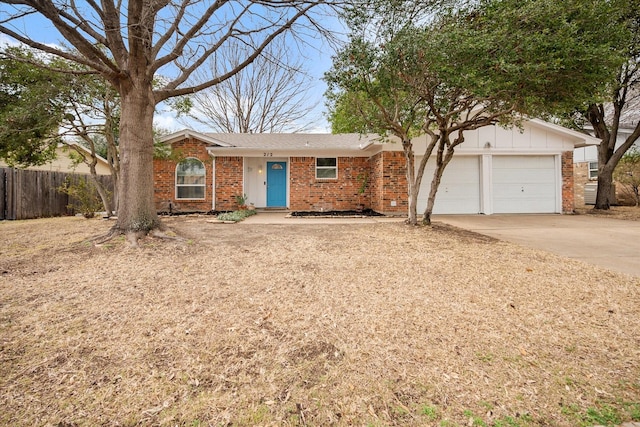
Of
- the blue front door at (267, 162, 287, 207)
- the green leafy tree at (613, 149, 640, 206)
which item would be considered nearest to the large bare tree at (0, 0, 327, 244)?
the blue front door at (267, 162, 287, 207)

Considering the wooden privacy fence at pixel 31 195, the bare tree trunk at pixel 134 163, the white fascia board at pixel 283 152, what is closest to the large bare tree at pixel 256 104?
the white fascia board at pixel 283 152

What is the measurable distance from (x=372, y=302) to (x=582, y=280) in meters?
2.67

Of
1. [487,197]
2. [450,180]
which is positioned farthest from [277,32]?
[487,197]

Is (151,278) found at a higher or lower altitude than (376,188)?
lower

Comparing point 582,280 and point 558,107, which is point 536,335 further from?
point 558,107

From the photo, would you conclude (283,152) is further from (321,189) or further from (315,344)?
(315,344)

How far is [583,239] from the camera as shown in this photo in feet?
19.9

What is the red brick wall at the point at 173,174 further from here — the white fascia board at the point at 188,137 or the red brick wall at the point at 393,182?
the red brick wall at the point at 393,182

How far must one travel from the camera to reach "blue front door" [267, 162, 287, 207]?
12.8 meters

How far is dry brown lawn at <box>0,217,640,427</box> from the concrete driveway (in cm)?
91

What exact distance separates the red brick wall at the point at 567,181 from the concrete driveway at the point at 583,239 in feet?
9.98

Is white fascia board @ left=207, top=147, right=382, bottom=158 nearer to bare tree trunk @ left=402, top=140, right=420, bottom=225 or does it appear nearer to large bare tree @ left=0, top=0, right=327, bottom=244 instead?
bare tree trunk @ left=402, top=140, right=420, bottom=225

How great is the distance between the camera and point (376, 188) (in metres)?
11.4

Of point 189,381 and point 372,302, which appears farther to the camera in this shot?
point 372,302
